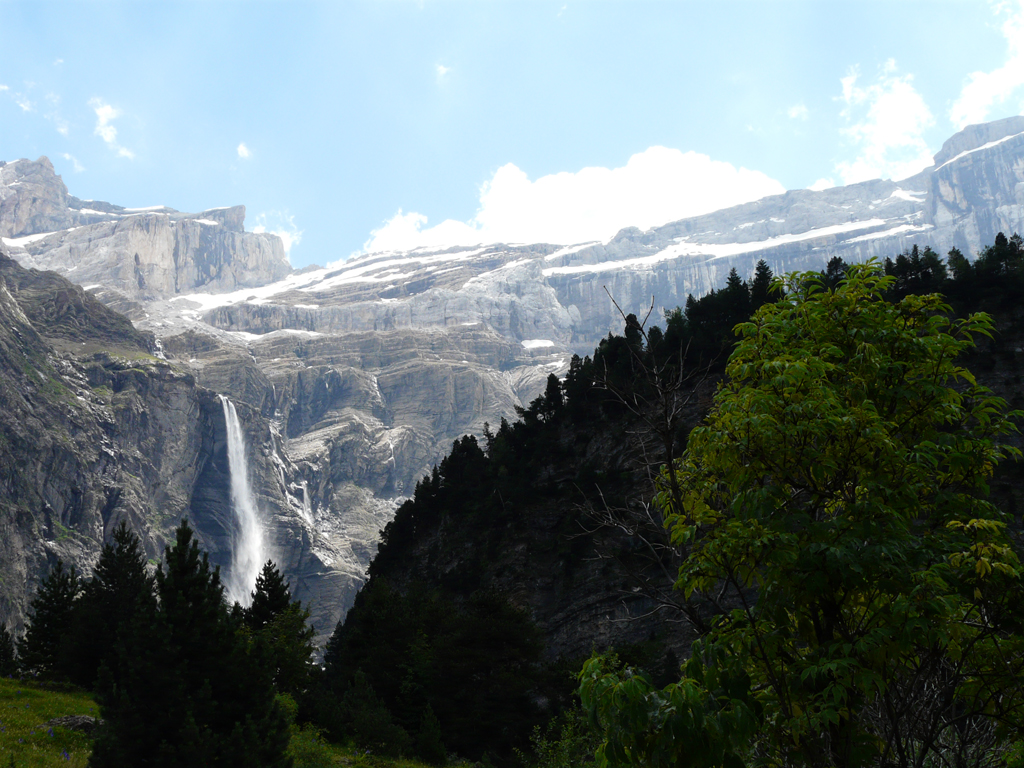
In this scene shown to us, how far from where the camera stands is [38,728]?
63.1 feet

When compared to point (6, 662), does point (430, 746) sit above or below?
below

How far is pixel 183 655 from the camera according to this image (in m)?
17.2

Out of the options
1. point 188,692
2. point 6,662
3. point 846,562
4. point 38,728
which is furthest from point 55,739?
point 846,562

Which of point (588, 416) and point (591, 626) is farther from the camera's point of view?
point (588, 416)

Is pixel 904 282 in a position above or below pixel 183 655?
above

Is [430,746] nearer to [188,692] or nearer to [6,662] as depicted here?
[188,692]

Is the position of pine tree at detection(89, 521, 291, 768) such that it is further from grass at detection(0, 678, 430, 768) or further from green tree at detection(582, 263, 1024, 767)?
green tree at detection(582, 263, 1024, 767)

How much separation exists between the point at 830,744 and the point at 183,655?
601 inches

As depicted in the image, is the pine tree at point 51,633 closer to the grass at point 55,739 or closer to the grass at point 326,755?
the grass at point 55,739

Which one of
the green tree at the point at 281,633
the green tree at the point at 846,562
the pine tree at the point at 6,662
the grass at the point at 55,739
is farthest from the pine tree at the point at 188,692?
the pine tree at the point at 6,662

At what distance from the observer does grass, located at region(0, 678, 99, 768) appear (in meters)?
16.3

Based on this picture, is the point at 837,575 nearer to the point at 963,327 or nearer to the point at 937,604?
the point at 937,604

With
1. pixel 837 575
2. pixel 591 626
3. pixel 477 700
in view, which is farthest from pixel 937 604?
pixel 591 626

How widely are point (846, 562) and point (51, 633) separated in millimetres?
40368
